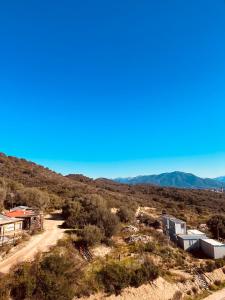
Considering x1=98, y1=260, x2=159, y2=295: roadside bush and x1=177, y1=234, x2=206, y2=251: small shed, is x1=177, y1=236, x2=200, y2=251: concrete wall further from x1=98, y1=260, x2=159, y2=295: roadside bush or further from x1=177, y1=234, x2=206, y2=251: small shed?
x1=98, y1=260, x2=159, y2=295: roadside bush

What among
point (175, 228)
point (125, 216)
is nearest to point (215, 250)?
point (175, 228)

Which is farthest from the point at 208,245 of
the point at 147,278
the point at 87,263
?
the point at 87,263

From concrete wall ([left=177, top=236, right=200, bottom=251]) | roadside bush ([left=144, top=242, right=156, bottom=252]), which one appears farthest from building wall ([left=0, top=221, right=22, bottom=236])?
concrete wall ([left=177, top=236, right=200, bottom=251])

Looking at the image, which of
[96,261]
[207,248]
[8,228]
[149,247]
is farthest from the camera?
[207,248]

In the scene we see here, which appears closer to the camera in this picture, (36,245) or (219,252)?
(36,245)

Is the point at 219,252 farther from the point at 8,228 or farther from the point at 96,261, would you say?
the point at 8,228

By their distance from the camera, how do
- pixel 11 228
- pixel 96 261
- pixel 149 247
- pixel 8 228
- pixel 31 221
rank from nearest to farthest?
1. pixel 96 261
2. pixel 8 228
3. pixel 11 228
4. pixel 149 247
5. pixel 31 221

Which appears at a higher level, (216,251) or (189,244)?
(189,244)

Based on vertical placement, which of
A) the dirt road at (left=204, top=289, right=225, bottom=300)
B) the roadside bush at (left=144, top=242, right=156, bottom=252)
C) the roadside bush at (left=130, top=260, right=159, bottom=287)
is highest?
the roadside bush at (left=144, top=242, right=156, bottom=252)

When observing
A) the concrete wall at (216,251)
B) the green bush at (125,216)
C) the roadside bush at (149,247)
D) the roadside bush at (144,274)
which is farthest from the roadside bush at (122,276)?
the green bush at (125,216)
